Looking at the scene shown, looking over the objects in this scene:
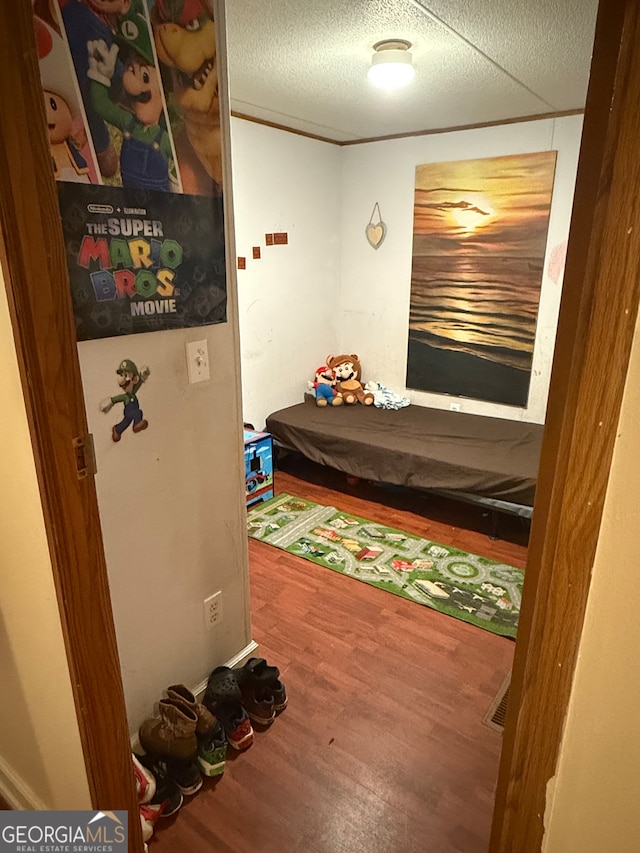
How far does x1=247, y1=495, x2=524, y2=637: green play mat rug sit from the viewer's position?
2502 millimetres

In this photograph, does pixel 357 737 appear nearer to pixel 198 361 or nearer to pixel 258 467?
pixel 198 361

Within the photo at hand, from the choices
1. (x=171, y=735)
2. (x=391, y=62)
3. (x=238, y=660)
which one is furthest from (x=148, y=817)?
(x=391, y=62)

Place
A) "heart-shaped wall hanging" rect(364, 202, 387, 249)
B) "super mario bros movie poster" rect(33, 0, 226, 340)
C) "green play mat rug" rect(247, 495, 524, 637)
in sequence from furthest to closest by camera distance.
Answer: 1. "heart-shaped wall hanging" rect(364, 202, 387, 249)
2. "green play mat rug" rect(247, 495, 524, 637)
3. "super mario bros movie poster" rect(33, 0, 226, 340)

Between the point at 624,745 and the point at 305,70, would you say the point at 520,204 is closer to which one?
the point at 305,70

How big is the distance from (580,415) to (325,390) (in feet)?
11.7

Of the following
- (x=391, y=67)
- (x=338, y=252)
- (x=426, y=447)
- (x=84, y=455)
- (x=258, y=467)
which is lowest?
(x=258, y=467)

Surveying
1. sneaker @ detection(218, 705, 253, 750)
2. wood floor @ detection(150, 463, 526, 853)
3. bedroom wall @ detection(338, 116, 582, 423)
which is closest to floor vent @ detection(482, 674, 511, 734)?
wood floor @ detection(150, 463, 526, 853)

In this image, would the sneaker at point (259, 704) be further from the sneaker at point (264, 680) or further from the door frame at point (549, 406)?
the door frame at point (549, 406)

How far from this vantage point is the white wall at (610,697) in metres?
0.59

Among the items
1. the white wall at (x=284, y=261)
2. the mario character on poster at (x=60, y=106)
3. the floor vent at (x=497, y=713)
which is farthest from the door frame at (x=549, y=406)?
the white wall at (x=284, y=261)

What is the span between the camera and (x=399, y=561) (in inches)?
112

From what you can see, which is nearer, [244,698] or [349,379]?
[244,698]

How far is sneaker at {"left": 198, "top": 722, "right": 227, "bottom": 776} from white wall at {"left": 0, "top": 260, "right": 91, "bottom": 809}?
413 mm

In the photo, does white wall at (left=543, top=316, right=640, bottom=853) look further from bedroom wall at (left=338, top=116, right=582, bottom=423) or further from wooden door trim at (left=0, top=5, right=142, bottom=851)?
bedroom wall at (left=338, top=116, right=582, bottom=423)
